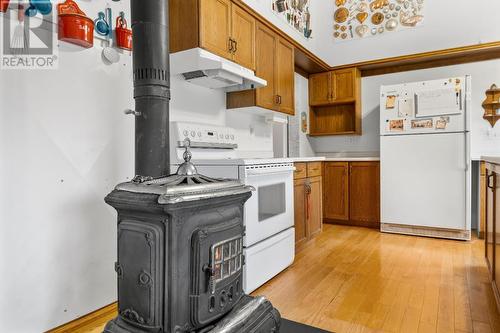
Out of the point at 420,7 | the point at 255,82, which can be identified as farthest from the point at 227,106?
the point at 420,7

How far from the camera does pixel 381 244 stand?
3.43m

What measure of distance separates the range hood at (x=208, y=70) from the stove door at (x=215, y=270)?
3.96 feet

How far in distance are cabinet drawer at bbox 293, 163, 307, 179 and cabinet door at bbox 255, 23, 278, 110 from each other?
0.62 m

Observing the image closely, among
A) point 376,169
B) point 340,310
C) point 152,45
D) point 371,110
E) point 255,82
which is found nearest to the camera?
point 152,45

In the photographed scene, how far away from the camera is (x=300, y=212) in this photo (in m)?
3.23

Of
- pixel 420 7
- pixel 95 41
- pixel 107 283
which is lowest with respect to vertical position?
pixel 107 283

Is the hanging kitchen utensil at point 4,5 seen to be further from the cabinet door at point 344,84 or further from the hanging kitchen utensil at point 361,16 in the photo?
the hanging kitchen utensil at point 361,16

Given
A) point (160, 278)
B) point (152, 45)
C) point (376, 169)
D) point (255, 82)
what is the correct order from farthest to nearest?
point (376, 169), point (255, 82), point (152, 45), point (160, 278)

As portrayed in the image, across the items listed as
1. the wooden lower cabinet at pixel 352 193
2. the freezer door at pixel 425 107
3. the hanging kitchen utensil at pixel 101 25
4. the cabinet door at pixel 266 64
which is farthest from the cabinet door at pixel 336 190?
the hanging kitchen utensil at pixel 101 25

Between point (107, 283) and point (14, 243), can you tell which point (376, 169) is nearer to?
point (107, 283)

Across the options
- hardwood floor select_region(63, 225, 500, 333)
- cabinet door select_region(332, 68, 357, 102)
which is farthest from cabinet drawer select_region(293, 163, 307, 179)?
cabinet door select_region(332, 68, 357, 102)

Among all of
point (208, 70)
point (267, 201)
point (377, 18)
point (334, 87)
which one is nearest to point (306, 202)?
point (267, 201)

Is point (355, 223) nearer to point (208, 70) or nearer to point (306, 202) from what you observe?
point (306, 202)

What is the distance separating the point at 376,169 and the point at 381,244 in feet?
3.51
